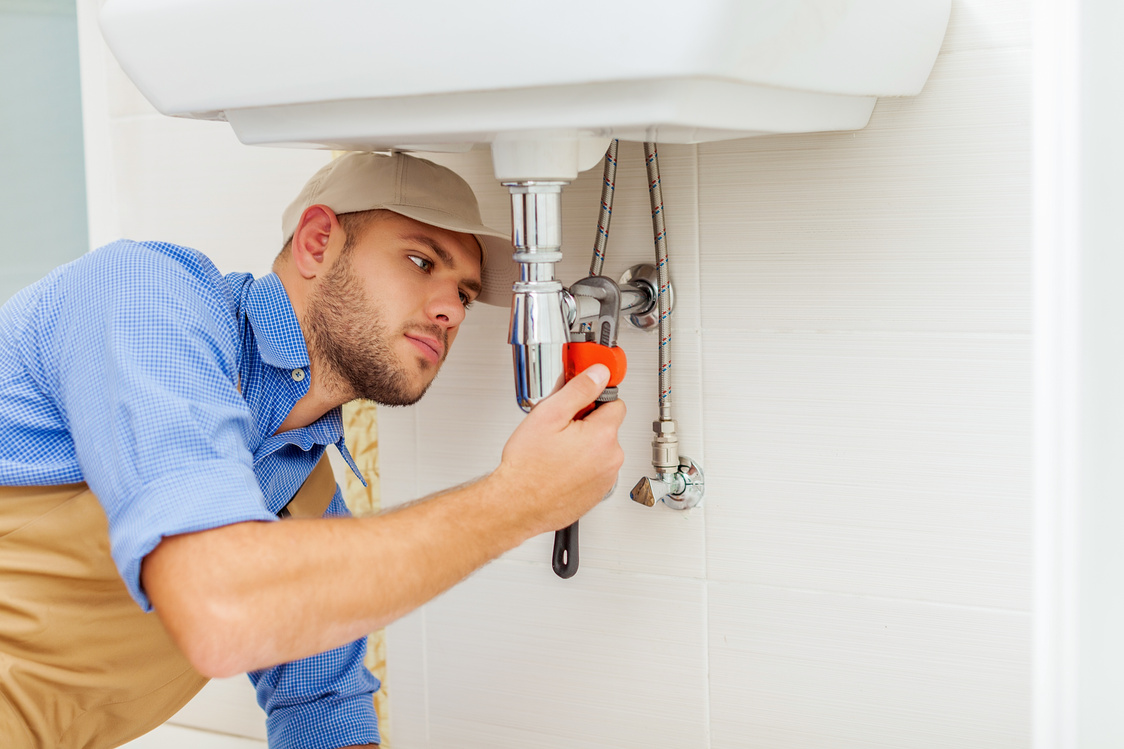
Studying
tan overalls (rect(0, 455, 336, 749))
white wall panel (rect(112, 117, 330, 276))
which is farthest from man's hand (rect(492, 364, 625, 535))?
white wall panel (rect(112, 117, 330, 276))

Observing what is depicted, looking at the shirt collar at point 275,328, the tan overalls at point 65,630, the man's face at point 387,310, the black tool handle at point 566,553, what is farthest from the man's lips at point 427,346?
the tan overalls at point 65,630

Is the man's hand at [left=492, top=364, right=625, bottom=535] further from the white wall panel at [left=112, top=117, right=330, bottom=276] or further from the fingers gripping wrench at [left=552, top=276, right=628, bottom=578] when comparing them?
the white wall panel at [left=112, top=117, right=330, bottom=276]

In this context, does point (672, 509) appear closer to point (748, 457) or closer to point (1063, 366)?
point (748, 457)

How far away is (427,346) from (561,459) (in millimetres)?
209

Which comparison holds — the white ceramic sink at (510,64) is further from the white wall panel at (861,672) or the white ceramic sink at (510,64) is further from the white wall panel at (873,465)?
the white wall panel at (861,672)

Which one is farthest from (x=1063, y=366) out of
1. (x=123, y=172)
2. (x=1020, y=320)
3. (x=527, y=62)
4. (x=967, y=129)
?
(x=123, y=172)

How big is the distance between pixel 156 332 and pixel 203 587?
196mm

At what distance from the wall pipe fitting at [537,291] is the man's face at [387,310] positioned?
0.14m

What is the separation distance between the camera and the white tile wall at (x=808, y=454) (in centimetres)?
82

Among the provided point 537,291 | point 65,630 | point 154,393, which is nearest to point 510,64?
point 537,291

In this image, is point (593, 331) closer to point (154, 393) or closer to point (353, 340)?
point (353, 340)

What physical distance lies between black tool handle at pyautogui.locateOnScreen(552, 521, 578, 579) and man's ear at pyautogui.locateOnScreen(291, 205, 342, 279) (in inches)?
13.2

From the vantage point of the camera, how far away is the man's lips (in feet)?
2.82

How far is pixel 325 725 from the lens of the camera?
0.98 metres
